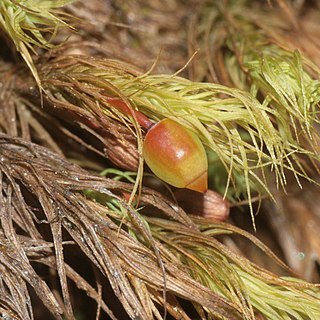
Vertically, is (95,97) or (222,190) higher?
(95,97)

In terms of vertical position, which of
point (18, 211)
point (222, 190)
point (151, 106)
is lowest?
point (222, 190)

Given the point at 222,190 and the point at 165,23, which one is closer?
the point at 222,190

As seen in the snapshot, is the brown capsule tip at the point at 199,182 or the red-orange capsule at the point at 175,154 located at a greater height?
the red-orange capsule at the point at 175,154

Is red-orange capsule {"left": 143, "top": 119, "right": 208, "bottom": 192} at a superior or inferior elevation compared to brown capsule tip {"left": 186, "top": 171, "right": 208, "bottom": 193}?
superior

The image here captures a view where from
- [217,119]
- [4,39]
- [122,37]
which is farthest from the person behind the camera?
[122,37]

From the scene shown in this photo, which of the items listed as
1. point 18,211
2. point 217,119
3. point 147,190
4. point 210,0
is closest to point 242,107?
point 217,119

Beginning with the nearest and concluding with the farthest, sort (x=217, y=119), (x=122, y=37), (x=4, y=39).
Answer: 1. (x=217, y=119)
2. (x=4, y=39)
3. (x=122, y=37)

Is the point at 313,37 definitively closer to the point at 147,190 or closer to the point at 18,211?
the point at 147,190
